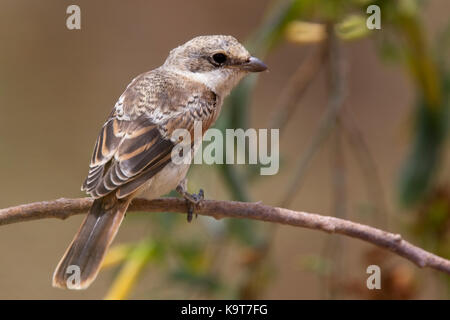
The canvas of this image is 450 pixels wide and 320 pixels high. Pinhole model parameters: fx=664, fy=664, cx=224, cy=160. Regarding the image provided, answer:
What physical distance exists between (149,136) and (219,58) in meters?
0.56

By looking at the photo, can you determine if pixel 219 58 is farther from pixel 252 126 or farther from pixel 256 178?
pixel 252 126

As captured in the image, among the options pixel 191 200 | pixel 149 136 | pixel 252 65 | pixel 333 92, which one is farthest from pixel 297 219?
pixel 333 92

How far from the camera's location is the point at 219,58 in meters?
2.89

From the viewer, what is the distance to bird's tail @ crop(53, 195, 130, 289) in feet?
7.56

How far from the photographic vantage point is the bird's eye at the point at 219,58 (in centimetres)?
288

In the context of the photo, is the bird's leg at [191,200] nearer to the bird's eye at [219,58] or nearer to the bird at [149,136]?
the bird at [149,136]

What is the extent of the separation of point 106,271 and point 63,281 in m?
2.68

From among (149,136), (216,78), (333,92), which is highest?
(333,92)

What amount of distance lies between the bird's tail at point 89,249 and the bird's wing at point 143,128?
0.10 m

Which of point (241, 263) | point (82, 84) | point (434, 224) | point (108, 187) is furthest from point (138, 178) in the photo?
point (82, 84)

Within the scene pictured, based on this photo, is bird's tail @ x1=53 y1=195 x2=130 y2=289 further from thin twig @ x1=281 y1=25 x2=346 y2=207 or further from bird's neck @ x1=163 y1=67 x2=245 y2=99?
thin twig @ x1=281 y1=25 x2=346 y2=207

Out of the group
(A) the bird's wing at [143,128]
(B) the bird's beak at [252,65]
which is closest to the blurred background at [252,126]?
(B) the bird's beak at [252,65]

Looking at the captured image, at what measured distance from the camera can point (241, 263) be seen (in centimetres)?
321

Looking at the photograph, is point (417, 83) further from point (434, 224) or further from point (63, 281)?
point (63, 281)
